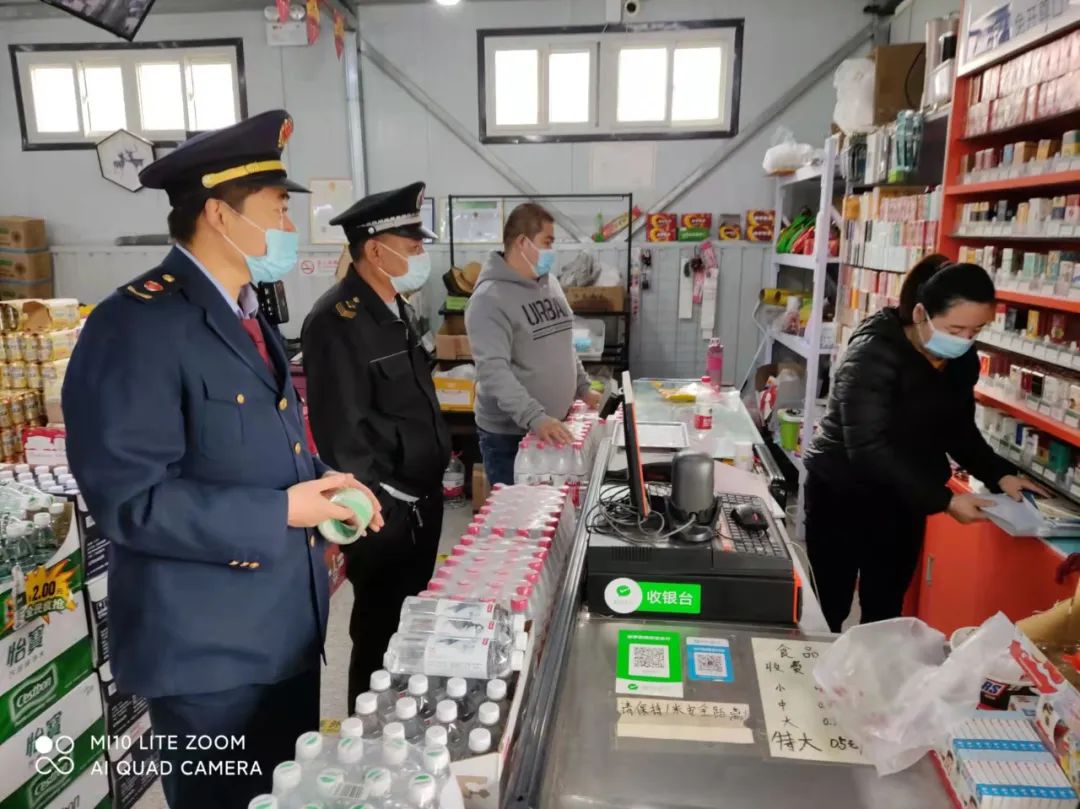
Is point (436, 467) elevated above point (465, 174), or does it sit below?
below

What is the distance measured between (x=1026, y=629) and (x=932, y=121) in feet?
9.36

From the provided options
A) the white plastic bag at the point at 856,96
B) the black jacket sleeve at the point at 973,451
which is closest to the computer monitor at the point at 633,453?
the black jacket sleeve at the point at 973,451

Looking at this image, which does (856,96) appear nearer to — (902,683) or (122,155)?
(902,683)

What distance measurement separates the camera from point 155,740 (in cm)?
149

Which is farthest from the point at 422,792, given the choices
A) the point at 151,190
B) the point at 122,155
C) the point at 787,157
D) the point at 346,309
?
the point at 122,155

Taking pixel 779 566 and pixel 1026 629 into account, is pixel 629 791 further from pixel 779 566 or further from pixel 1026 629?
pixel 1026 629

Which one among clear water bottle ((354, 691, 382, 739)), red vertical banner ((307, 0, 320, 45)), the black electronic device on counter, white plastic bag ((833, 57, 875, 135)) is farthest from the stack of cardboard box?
clear water bottle ((354, 691, 382, 739))

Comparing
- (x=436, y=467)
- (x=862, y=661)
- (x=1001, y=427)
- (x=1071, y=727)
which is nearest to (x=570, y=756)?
(x=862, y=661)

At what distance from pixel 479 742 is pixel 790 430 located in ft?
13.6

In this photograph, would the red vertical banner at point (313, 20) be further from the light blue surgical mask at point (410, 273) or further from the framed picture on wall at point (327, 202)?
the light blue surgical mask at point (410, 273)

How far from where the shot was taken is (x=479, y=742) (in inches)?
40.4

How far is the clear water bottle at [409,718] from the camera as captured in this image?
1075 mm

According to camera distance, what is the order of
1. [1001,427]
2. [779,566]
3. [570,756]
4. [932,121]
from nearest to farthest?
1. [570,756]
2. [779,566]
3. [1001,427]
4. [932,121]

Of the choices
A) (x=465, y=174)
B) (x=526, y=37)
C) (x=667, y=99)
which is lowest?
(x=465, y=174)
